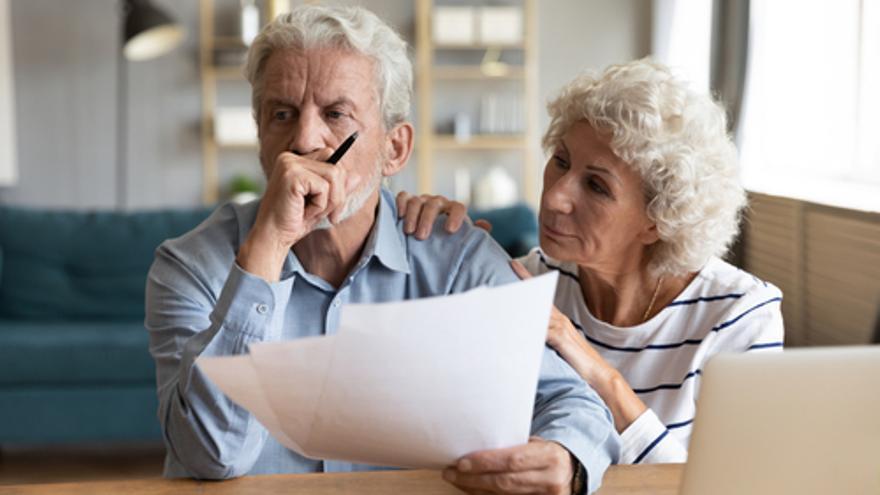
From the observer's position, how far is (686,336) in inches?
67.4

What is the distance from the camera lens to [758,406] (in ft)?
2.82

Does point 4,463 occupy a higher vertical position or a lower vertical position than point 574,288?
lower

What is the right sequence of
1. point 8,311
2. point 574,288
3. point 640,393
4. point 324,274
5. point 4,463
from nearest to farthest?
point 324,274, point 640,393, point 574,288, point 4,463, point 8,311

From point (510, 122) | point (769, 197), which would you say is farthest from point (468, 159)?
point (769, 197)

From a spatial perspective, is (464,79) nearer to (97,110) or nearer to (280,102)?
(97,110)

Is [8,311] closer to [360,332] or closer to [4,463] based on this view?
[4,463]

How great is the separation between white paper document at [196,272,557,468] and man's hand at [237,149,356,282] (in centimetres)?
26

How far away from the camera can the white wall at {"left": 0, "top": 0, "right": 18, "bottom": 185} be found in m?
6.27

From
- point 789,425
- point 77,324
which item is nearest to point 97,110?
point 77,324

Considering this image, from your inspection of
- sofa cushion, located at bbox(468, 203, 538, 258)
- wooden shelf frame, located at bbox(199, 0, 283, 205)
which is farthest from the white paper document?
wooden shelf frame, located at bbox(199, 0, 283, 205)

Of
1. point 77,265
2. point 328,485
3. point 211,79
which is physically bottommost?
point 77,265

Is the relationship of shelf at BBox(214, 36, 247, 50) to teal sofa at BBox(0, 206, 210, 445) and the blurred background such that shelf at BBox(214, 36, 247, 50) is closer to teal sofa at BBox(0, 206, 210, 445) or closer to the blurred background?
the blurred background

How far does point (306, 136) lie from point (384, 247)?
0.68 ft

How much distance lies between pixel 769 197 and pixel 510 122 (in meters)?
2.70
